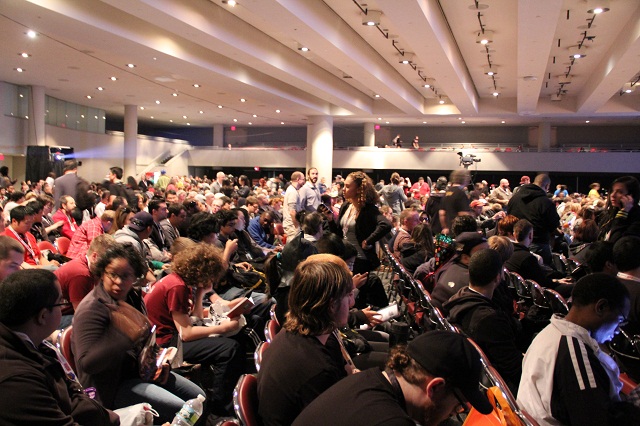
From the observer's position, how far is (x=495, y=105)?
2081cm

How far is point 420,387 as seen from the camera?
5.42ft

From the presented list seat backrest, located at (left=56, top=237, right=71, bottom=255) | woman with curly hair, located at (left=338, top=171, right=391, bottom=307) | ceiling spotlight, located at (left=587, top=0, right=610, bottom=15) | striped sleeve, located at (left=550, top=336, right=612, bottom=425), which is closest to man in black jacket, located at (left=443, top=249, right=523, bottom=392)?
striped sleeve, located at (left=550, top=336, right=612, bottom=425)

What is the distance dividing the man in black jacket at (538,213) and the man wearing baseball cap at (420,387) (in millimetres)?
5009

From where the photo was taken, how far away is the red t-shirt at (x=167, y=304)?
3.57m

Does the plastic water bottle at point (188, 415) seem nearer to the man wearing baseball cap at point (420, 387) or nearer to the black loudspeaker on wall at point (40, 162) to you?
the man wearing baseball cap at point (420, 387)

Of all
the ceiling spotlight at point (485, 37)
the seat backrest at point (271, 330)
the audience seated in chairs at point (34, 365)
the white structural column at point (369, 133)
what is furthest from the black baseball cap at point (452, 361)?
the white structural column at point (369, 133)

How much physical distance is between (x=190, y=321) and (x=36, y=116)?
1794 cm

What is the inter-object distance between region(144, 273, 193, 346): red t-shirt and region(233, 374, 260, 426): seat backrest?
1.44 m

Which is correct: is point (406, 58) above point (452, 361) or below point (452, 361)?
above

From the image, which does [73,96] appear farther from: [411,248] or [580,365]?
[580,365]

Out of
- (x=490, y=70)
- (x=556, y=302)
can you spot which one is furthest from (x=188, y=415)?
(x=490, y=70)

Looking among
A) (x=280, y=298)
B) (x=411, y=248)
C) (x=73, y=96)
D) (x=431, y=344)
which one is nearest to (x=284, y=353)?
(x=431, y=344)

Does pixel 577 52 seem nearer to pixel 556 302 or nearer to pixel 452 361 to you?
pixel 556 302

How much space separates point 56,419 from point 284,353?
810mm
